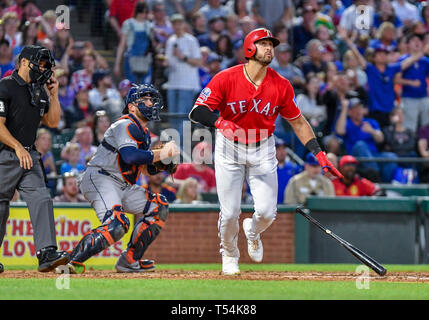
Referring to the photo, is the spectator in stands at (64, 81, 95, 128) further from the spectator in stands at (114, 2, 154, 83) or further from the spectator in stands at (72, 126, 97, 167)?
the spectator in stands at (114, 2, 154, 83)

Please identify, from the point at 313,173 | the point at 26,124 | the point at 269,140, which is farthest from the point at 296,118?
the point at 313,173

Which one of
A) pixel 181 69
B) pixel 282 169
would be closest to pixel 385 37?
pixel 181 69

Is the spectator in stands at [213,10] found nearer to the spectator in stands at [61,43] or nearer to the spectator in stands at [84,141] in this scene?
the spectator in stands at [61,43]

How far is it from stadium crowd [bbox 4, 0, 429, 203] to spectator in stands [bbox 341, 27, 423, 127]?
0.02m

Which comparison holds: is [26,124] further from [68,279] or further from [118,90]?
[118,90]

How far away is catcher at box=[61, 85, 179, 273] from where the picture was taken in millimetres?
8258

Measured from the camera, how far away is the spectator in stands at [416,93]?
15.9 m

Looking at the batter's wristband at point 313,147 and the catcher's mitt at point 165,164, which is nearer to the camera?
the batter's wristband at point 313,147

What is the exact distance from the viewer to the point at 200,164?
13820 millimetres

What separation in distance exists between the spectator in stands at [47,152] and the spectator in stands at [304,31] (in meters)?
5.75

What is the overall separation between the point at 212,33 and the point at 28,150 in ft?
28.5

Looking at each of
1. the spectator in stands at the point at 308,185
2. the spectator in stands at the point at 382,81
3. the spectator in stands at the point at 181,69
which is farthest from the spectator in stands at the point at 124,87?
the spectator in stands at the point at 382,81

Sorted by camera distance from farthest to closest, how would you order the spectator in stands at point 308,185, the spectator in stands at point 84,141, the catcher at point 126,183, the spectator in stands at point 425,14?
the spectator in stands at point 425,14 → the spectator in stands at point 84,141 → the spectator in stands at point 308,185 → the catcher at point 126,183

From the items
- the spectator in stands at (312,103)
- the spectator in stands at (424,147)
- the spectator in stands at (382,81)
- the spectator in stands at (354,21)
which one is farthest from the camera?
the spectator in stands at (354,21)
